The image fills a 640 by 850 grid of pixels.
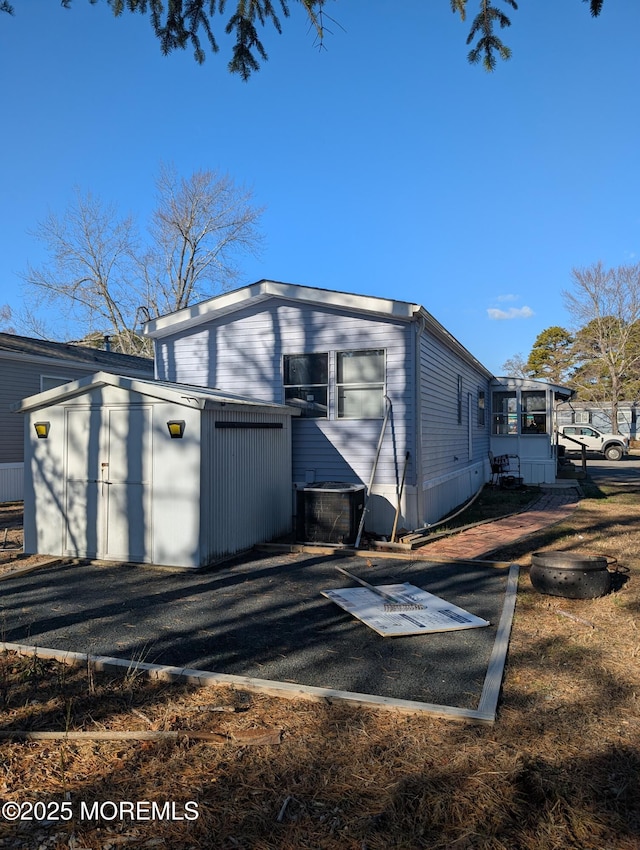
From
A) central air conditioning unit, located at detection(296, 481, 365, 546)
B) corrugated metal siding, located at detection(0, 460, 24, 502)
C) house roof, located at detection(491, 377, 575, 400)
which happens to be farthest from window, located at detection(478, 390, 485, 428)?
corrugated metal siding, located at detection(0, 460, 24, 502)

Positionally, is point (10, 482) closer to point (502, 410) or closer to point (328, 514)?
point (328, 514)

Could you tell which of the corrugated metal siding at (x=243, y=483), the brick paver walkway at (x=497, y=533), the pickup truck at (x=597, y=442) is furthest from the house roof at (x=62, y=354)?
the pickup truck at (x=597, y=442)

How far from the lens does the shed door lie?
704 cm

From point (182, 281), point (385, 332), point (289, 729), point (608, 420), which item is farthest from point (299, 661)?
point (608, 420)

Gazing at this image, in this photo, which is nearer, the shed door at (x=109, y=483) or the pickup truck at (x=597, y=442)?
the shed door at (x=109, y=483)

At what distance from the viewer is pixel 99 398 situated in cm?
729

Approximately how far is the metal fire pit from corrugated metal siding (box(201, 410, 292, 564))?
382cm

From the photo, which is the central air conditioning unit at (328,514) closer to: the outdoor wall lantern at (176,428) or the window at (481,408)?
the outdoor wall lantern at (176,428)

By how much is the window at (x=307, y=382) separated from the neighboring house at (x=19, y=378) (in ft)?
24.1

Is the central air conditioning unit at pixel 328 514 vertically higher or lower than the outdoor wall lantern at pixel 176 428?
lower

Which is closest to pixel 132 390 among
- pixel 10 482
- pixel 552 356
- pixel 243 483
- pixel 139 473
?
pixel 139 473

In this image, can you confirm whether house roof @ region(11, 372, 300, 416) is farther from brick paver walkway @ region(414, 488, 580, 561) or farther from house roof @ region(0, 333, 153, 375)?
house roof @ region(0, 333, 153, 375)

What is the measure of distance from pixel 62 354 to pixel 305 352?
8324 millimetres

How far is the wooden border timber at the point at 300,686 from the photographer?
3145mm
